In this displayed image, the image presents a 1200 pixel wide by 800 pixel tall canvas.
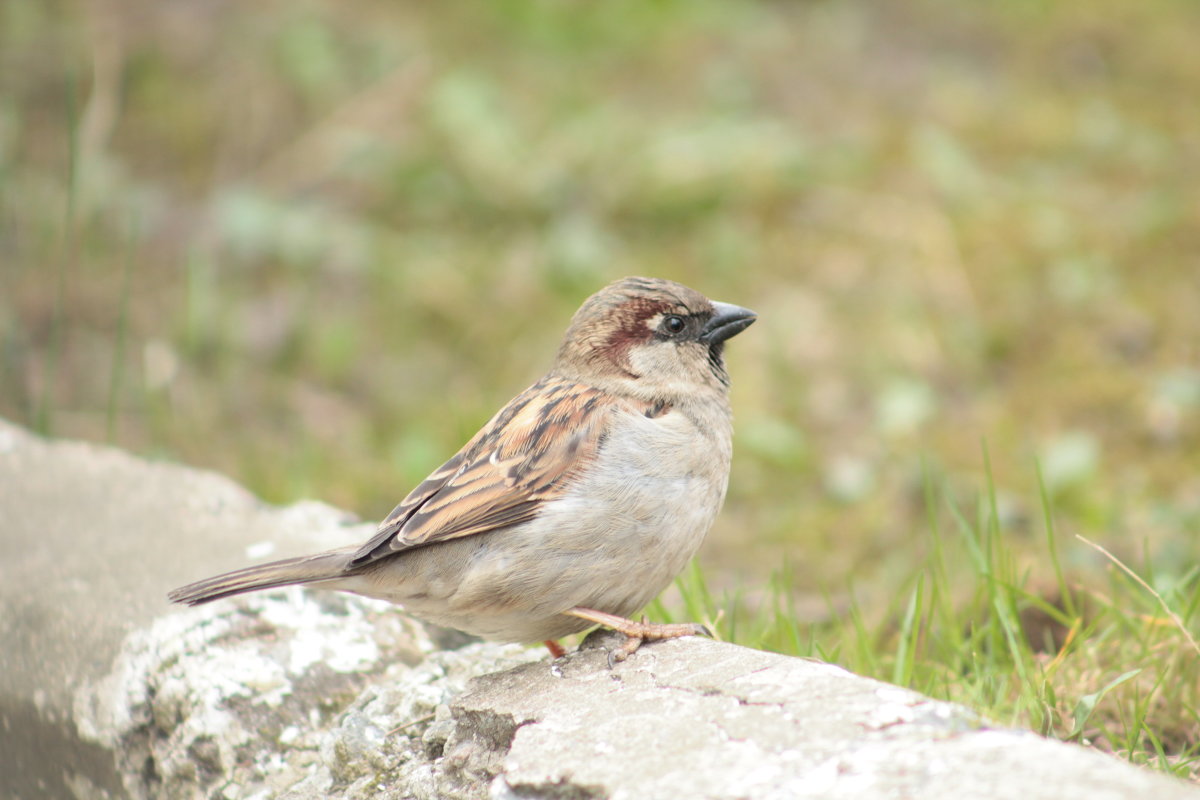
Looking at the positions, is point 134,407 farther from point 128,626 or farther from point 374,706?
point 374,706

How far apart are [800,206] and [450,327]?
182 centimetres

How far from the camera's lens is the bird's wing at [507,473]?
9.41 ft

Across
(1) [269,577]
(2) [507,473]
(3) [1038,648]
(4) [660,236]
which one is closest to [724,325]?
(2) [507,473]

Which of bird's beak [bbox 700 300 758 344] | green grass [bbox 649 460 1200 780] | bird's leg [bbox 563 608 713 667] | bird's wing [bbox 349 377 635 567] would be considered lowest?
green grass [bbox 649 460 1200 780]

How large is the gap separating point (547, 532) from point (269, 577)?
61 cm

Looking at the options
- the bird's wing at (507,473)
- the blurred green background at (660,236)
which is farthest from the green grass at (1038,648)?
the blurred green background at (660,236)

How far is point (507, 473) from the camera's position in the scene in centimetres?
296

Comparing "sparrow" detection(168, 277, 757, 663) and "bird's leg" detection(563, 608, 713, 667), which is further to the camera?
"sparrow" detection(168, 277, 757, 663)

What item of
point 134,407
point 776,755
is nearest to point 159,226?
point 134,407

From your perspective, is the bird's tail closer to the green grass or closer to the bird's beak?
the green grass

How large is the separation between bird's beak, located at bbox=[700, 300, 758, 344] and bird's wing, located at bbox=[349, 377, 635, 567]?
38cm

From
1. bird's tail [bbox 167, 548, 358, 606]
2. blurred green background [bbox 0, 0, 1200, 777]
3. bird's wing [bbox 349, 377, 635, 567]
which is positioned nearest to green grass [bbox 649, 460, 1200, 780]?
bird's wing [bbox 349, 377, 635, 567]

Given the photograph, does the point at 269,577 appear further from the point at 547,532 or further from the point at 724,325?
the point at 724,325

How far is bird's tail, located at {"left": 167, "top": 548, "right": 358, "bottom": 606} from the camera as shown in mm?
2791
